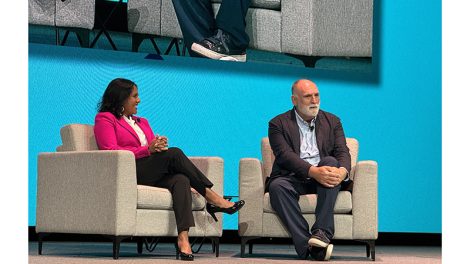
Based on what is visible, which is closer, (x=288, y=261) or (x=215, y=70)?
(x=288, y=261)

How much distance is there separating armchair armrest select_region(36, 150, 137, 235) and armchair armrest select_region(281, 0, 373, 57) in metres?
2.52

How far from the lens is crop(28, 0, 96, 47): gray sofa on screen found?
5379 millimetres

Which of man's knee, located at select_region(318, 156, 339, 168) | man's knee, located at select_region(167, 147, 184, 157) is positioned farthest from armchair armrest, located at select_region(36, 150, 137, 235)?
man's knee, located at select_region(318, 156, 339, 168)

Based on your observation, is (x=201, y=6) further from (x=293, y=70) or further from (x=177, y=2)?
(x=293, y=70)

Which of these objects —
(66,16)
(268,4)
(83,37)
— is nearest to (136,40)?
(83,37)

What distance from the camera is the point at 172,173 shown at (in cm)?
437

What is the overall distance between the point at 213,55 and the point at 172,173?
190 cm

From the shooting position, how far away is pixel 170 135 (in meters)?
6.03

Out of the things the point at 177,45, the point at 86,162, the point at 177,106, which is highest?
the point at 177,45

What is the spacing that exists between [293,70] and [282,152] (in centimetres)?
194
